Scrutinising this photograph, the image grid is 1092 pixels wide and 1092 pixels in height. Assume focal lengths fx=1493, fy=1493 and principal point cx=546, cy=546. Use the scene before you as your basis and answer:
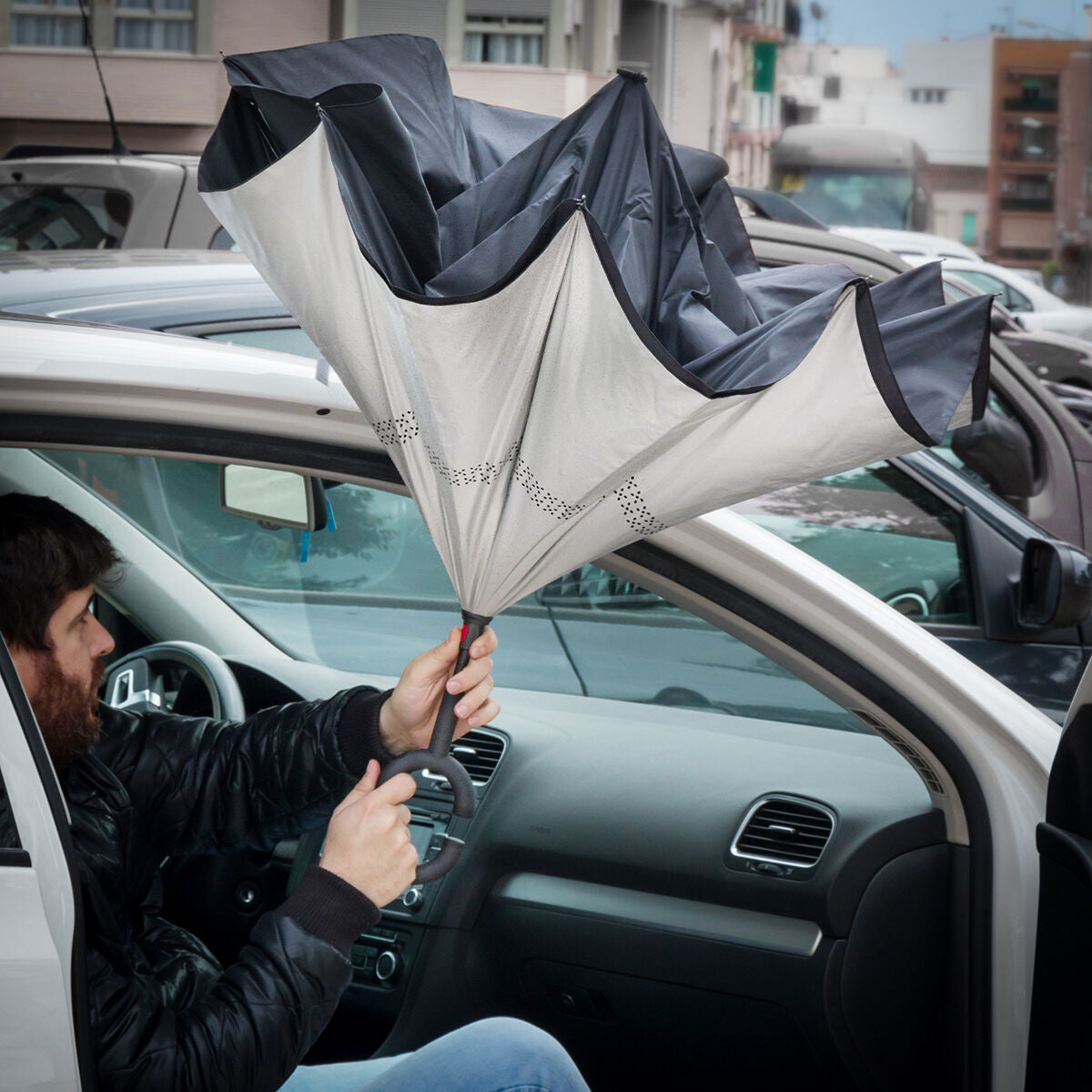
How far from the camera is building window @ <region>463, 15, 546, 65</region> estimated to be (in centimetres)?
2395

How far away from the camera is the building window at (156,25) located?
2078 cm

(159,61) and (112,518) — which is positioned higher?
(159,61)

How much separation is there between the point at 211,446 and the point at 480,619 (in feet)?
1.42

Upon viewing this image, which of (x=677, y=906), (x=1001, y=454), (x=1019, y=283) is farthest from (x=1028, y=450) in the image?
(x=1019, y=283)

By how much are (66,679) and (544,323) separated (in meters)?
0.78

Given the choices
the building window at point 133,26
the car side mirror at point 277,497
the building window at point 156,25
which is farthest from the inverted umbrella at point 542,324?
the building window at point 156,25

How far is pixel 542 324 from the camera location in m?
1.26

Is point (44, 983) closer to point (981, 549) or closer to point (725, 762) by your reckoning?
point (725, 762)

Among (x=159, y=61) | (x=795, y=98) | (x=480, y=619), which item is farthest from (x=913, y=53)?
(x=480, y=619)

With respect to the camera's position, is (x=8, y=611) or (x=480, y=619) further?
(x=8, y=611)

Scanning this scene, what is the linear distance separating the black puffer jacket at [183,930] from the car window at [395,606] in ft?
3.22

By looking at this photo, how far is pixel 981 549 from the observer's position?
3.32 m

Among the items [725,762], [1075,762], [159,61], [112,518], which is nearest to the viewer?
[1075,762]

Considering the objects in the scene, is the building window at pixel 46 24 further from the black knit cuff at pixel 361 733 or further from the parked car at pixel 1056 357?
the black knit cuff at pixel 361 733
